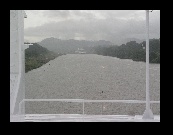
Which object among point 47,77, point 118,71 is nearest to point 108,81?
point 118,71

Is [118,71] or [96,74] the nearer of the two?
[118,71]

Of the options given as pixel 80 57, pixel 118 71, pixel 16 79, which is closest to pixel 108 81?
pixel 118 71

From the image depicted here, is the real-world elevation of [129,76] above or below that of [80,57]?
below
